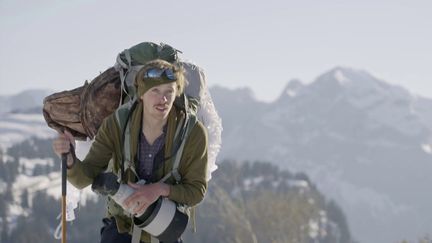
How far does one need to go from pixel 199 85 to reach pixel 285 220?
64.1 m

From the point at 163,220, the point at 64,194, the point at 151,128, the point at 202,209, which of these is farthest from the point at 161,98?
the point at 202,209

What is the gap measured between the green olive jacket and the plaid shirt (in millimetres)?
40

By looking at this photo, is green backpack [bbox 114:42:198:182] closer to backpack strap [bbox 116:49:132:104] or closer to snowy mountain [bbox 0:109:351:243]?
backpack strap [bbox 116:49:132:104]

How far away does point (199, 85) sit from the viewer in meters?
4.95

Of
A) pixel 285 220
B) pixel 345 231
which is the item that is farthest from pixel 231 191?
pixel 285 220

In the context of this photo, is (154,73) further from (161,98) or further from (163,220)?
(163,220)

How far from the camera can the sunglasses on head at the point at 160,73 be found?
13.3 ft

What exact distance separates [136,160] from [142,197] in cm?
40

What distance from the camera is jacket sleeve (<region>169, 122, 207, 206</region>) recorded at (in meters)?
4.09

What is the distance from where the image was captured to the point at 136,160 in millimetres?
4242

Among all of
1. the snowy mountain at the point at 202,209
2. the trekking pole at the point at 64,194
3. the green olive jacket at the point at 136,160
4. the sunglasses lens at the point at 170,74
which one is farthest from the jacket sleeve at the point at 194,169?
the snowy mountain at the point at 202,209

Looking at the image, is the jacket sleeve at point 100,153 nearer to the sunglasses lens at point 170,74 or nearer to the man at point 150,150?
the man at point 150,150

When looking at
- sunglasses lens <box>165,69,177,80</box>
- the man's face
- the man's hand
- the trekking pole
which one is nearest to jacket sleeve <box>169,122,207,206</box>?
the man's hand

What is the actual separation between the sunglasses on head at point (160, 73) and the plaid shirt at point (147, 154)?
37cm
